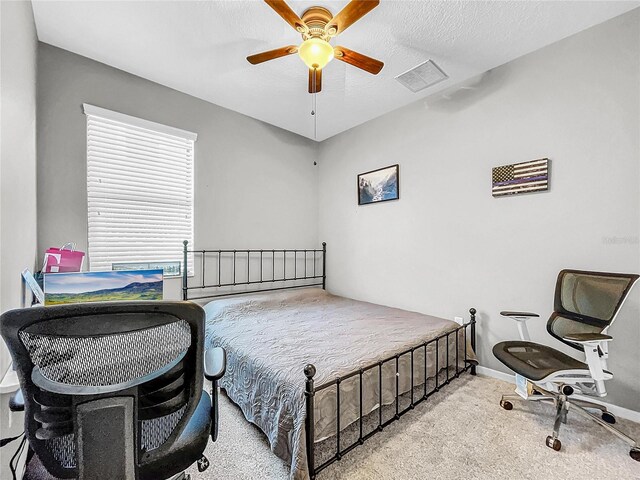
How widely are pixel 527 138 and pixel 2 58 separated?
3.26 metres

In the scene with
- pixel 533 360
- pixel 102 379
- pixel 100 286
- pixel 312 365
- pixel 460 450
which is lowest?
pixel 460 450

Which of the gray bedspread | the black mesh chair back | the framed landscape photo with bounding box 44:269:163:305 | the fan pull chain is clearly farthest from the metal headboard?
the black mesh chair back

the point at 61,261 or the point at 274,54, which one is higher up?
the point at 274,54

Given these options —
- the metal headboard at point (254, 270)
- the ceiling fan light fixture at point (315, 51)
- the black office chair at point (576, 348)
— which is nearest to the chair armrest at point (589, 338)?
the black office chair at point (576, 348)

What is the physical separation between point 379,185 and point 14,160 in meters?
3.03

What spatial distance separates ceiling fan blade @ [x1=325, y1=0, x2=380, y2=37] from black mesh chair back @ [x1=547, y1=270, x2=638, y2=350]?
2.22m

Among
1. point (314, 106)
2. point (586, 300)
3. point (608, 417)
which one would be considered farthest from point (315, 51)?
point (608, 417)

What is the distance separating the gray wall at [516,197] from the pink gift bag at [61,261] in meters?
2.80

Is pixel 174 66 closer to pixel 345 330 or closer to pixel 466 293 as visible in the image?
pixel 345 330

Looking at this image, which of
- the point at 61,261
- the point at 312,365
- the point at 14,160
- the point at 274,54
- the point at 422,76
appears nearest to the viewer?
the point at 14,160

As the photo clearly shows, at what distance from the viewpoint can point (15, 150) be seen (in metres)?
1.39

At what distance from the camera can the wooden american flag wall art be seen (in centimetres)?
224

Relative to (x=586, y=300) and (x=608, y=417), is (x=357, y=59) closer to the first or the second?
(x=586, y=300)

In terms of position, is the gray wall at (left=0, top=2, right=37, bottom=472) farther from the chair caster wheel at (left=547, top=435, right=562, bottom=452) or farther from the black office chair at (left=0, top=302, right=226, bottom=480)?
the chair caster wheel at (left=547, top=435, right=562, bottom=452)
